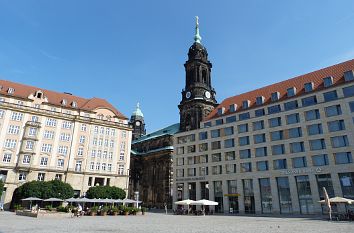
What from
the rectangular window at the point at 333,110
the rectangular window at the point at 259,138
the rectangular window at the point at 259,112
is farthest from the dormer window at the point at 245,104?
the rectangular window at the point at 333,110

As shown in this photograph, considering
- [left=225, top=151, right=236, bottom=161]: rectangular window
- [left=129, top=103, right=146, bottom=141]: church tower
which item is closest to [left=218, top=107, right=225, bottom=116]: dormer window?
[left=225, top=151, right=236, bottom=161]: rectangular window

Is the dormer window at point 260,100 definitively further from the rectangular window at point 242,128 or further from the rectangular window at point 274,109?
the rectangular window at point 242,128

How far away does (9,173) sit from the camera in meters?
48.8

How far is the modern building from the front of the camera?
1984 inches

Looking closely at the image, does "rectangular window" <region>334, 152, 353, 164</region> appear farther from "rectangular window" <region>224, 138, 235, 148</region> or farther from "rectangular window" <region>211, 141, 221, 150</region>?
"rectangular window" <region>211, 141, 221, 150</region>

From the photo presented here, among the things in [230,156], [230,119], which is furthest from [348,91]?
[230,156]

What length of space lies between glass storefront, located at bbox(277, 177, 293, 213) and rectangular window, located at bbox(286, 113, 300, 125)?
964cm

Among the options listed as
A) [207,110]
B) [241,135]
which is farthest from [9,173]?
[207,110]

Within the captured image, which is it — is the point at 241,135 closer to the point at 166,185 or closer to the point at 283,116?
the point at 283,116

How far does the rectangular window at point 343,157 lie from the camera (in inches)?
1615

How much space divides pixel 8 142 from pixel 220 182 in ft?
132

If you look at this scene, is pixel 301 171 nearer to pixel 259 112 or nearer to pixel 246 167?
pixel 246 167

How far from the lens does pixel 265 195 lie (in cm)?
4862

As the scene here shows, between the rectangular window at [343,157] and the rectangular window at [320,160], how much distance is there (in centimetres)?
143
